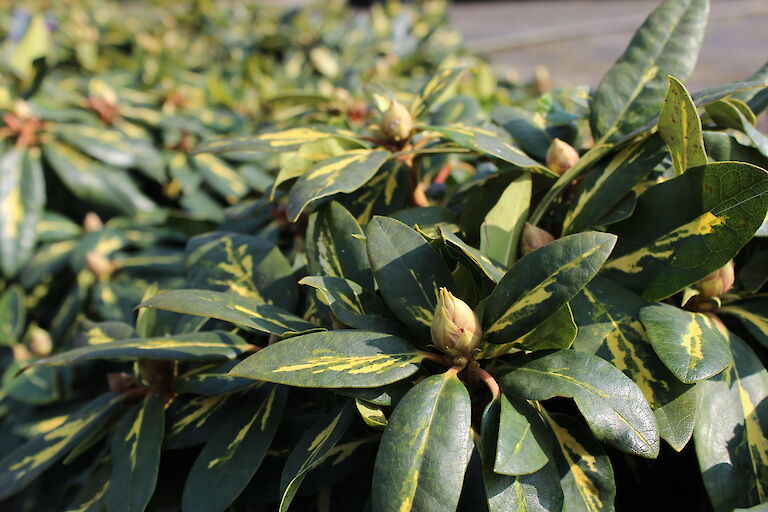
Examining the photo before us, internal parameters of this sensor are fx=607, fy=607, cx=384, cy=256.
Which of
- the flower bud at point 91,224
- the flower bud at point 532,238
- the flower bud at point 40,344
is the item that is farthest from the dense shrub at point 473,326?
the flower bud at point 91,224

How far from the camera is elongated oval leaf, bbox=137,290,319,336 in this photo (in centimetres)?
74

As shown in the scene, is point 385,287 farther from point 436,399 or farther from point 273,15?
point 273,15

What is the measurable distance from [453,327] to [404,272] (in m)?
0.10

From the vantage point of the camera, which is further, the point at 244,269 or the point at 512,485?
the point at 244,269

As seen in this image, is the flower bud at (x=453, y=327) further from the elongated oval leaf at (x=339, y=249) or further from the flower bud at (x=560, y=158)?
the flower bud at (x=560, y=158)

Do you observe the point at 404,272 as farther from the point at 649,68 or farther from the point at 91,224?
the point at 91,224

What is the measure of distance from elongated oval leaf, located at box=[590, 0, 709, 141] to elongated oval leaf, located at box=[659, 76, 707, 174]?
0.18m

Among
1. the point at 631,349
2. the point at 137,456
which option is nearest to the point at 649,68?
the point at 631,349

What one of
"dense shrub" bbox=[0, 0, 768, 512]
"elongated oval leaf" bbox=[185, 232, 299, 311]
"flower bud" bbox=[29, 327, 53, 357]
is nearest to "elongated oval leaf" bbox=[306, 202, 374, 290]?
"dense shrub" bbox=[0, 0, 768, 512]

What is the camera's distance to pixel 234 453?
0.80 metres

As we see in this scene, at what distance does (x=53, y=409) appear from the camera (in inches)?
62.7

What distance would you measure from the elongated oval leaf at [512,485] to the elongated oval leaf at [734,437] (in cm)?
20

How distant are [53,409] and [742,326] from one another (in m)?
1.59

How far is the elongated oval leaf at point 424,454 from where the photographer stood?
0.60m
